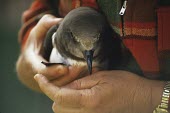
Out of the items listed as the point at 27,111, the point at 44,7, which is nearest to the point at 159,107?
the point at 44,7

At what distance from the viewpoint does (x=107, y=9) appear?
3.44 ft

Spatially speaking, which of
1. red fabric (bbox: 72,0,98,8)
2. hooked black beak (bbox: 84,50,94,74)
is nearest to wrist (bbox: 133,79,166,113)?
hooked black beak (bbox: 84,50,94,74)

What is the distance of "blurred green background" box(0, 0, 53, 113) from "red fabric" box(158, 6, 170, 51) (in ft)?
2.65

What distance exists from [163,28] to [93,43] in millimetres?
175

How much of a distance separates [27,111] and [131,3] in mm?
868

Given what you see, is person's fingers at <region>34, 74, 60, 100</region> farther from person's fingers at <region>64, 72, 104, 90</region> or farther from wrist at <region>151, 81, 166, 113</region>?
wrist at <region>151, 81, 166, 113</region>

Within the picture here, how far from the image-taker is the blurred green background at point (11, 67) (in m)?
1.76

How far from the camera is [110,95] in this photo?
39.4 inches

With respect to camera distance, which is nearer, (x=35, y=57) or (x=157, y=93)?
(x=157, y=93)

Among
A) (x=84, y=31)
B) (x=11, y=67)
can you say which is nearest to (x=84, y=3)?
(x=84, y=31)

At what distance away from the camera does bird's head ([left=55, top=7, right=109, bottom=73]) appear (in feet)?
3.48

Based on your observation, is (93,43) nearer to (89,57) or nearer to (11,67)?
(89,57)

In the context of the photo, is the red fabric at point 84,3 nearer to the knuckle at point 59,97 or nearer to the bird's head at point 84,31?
the bird's head at point 84,31

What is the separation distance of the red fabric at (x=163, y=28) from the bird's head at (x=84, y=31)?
0.49 ft
